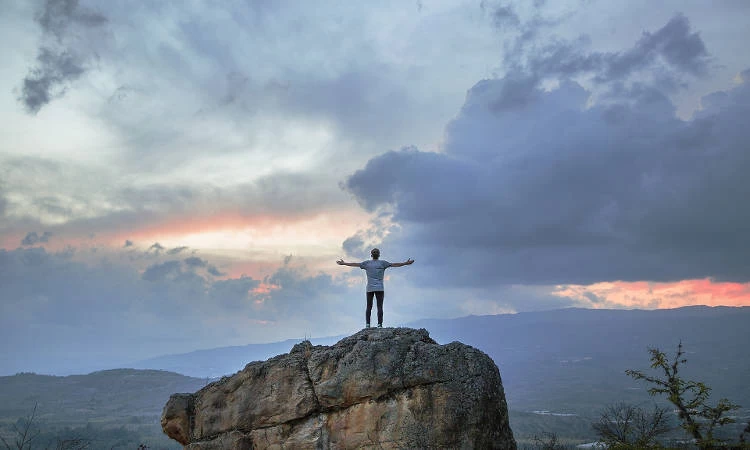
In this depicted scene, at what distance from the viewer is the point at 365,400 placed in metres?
20.0

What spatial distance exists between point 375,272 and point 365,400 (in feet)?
18.1

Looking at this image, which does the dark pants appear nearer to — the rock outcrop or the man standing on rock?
the man standing on rock

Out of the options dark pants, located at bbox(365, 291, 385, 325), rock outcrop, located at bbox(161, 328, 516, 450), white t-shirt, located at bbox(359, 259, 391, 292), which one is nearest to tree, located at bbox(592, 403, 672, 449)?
rock outcrop, located at bbox(161, 328, 516, 450)

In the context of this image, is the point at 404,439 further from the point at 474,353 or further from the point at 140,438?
the point at 140,438

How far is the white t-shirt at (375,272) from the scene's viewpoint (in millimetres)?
23859

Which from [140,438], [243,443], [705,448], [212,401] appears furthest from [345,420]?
[140,438]

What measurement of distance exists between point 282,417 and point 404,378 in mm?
4576

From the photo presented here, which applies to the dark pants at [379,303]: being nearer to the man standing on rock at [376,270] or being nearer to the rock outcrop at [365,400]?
the man standing on rock at [376,270]

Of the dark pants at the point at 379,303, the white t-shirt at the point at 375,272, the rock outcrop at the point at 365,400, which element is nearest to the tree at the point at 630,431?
the rock outcrop at the point at 365,400

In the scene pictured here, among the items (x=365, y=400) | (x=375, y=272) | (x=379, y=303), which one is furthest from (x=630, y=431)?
(x=365, y=400)

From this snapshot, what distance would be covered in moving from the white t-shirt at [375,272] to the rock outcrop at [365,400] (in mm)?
2219

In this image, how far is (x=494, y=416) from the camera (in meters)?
19.8

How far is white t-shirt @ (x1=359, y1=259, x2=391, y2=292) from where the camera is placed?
2386 centimetres

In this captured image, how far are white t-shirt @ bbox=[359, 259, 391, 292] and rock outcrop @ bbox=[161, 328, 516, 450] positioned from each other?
222 centimetres
